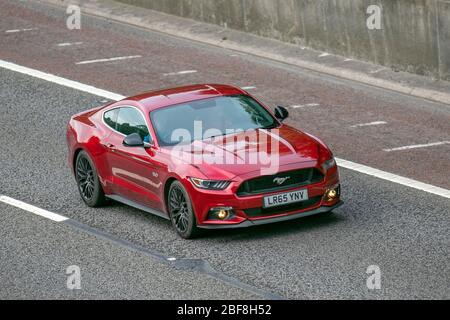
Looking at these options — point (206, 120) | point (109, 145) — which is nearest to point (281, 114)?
point (206, 120)

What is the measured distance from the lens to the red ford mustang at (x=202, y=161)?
558 inches

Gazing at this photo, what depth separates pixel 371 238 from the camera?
1412 cm

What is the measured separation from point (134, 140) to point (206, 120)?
2.90 feet

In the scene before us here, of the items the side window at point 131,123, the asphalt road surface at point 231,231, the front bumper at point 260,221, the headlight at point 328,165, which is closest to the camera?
the asphalt road surface at point 231,231

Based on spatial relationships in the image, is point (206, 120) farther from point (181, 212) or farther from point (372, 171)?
point (372, 171)

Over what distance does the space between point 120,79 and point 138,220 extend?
24.0 ft

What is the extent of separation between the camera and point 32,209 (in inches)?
634

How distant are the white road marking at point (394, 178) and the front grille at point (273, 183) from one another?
2250 mm

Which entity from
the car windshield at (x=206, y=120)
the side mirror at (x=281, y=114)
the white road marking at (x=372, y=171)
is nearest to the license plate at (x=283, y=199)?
the car windshield at (x=206, y=120)

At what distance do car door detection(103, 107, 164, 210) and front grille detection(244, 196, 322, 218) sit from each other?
48.9 inches

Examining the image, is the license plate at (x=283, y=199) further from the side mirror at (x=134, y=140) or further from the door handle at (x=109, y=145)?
the door handle at (x=109, y=145)

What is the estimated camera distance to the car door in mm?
14992

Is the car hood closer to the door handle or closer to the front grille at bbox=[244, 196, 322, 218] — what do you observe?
the front grille at bbox=[244, 196, 322, 218]
